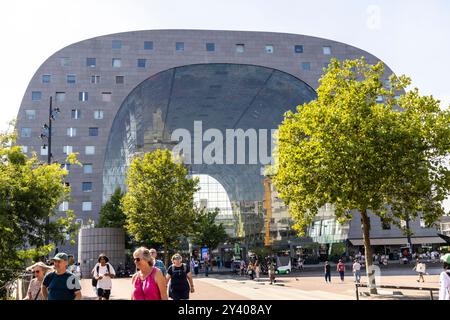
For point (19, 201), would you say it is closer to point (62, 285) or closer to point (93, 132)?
point (62, 285)

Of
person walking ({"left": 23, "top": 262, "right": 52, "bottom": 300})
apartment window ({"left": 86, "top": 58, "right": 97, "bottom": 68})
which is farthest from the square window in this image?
person walking ({"left": 23, "top": 262, "right": 52, "bottom": 300})

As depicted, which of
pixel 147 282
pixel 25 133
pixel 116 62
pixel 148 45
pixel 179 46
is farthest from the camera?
pixel 179 46

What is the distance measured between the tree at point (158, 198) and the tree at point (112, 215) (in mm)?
12054

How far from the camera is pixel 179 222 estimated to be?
43.5m

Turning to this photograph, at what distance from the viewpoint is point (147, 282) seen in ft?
21.0

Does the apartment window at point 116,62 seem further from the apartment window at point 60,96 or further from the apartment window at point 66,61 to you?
the apartment window at point 60,96

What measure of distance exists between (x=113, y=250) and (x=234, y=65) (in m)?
32.1

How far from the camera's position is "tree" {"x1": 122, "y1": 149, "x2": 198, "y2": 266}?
4259 centimetres

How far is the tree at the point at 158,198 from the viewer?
42594mm

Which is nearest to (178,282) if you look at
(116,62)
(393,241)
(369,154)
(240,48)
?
(369,154)

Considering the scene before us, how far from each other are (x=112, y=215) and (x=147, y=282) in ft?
170

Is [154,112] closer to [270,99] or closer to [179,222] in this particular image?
[270,99]

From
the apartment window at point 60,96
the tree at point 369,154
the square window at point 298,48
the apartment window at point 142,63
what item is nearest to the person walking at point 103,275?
the tree at point 369,154
